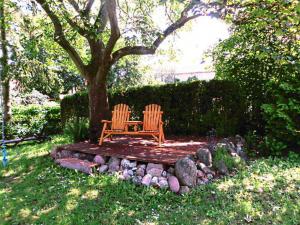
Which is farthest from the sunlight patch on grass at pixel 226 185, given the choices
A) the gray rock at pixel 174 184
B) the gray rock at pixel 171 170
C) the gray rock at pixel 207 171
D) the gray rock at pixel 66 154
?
the gray rock at pixel 66 154

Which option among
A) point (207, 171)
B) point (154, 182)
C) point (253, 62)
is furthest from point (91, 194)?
point (253, 62)

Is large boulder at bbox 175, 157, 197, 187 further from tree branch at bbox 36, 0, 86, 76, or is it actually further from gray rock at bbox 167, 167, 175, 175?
tree branch at bbox 36, 0, 86, 76

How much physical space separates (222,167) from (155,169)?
1222 millimetres

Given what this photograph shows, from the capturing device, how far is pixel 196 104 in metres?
8.10

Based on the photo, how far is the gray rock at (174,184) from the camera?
4.72 m

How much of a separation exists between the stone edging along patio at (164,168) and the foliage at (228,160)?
0.09 m

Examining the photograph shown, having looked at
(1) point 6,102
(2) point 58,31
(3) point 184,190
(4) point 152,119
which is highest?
(2) point 58,31

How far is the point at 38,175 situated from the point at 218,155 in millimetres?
3482

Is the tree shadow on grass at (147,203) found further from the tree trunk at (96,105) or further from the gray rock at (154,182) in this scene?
the tree trunk at (96,105)

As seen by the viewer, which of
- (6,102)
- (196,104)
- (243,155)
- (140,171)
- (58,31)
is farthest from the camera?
(6,102)

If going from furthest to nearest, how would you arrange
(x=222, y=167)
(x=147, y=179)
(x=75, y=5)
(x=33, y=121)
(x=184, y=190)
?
(x=33, y=121) → (x=75, y=5) → (x=222, y=167) → (x=147, y=179) → (x=184, y=190)

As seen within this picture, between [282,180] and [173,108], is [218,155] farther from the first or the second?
[173,108]

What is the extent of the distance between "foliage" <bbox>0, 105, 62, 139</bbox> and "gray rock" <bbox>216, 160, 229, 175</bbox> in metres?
7.89

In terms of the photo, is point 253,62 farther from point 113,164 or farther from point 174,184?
point 113,164
